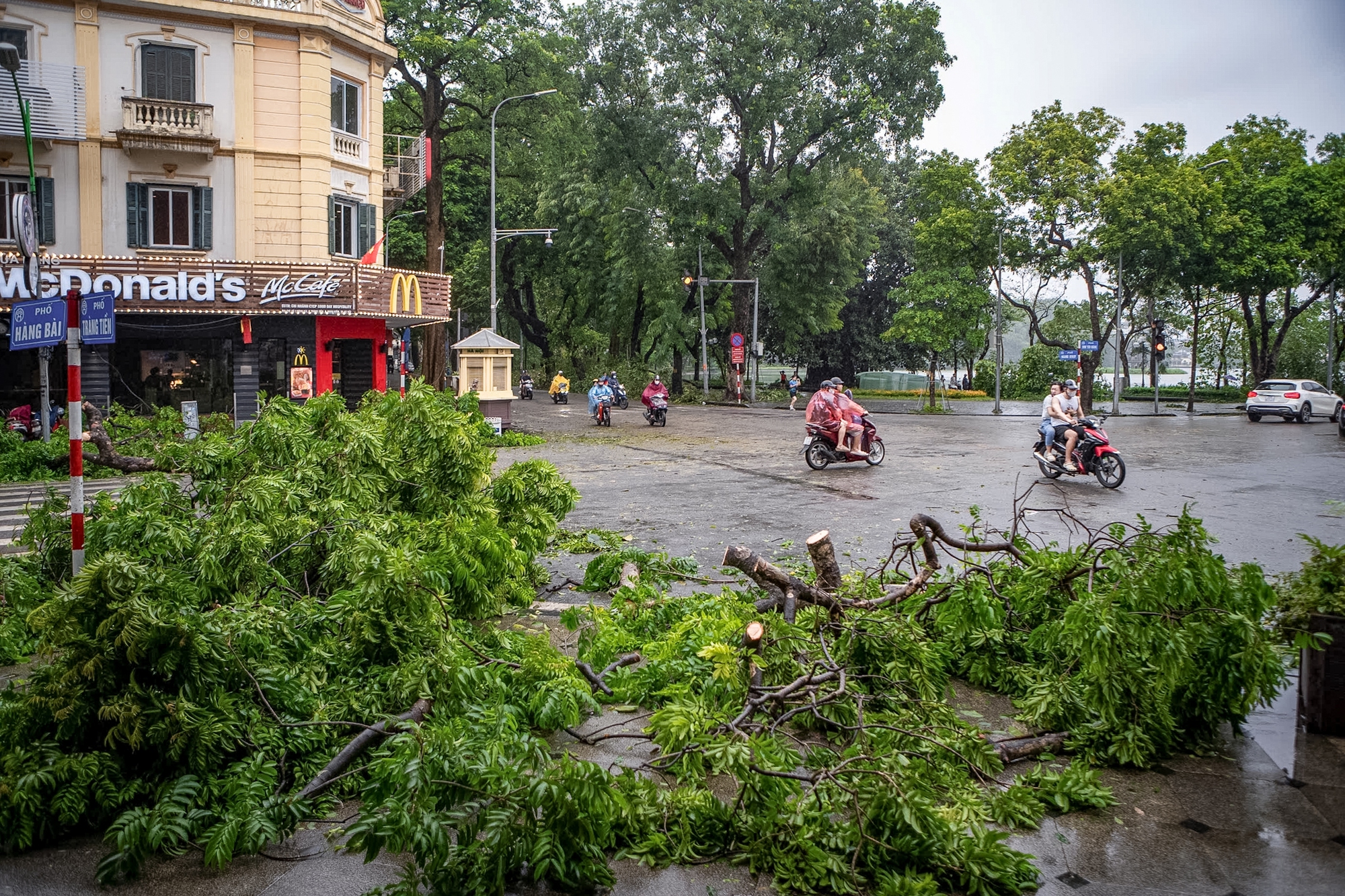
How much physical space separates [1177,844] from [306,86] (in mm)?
28233

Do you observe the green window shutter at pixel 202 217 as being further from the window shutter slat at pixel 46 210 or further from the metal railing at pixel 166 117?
the window shutter slat at pixel 46 210

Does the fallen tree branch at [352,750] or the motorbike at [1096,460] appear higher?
the motorbike at [1096,460]

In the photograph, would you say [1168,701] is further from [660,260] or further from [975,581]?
[660,260]

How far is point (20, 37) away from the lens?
24.3 metres

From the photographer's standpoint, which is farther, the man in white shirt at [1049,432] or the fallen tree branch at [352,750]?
the man in white shirt at [1049,432]

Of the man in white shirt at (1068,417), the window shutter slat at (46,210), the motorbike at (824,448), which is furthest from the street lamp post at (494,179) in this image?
the man in white shirt at (1068,417)

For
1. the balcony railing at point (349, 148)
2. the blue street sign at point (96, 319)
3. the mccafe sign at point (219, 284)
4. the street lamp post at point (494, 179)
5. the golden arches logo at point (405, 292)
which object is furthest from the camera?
the street lamp post at point (494, 179)

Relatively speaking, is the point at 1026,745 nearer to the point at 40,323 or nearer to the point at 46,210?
the point at 40,323

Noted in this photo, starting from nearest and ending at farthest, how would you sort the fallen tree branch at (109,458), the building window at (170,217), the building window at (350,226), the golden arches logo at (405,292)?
the fallen tree branch at (109,458) → the building window at (170,217) → the building window at (350,226) → the golden arches logo at (405,292)

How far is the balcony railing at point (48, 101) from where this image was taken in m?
23.7

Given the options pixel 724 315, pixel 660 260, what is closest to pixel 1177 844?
pixel 660 260

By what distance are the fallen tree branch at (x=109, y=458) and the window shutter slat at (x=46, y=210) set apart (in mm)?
16102

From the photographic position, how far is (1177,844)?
14.8ft

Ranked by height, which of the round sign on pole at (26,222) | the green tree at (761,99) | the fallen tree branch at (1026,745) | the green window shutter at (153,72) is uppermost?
the green tree at (761,99)
